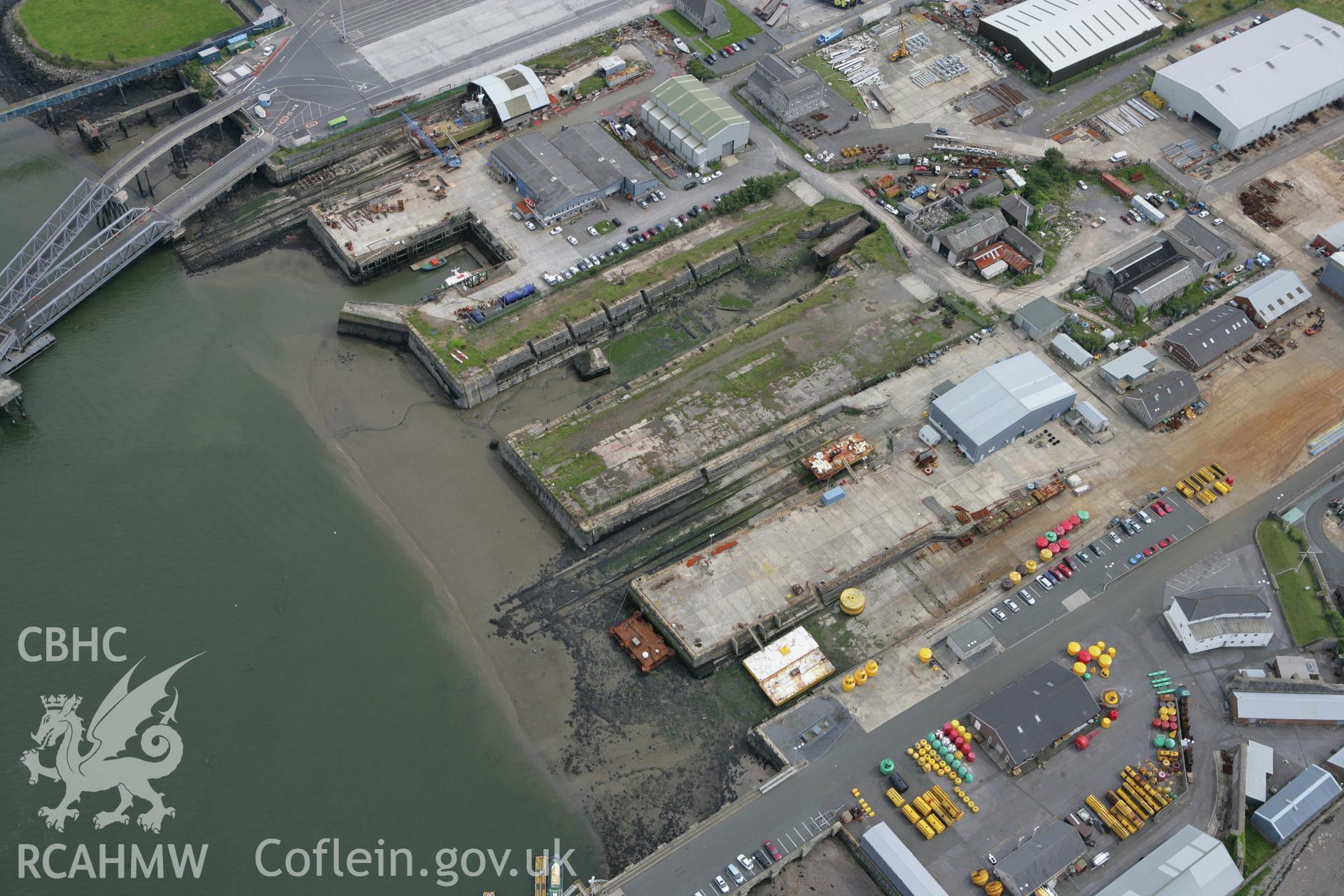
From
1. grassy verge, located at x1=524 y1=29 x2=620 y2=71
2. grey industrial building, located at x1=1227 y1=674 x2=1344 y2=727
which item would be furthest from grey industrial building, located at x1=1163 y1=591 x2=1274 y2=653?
grassy verge, located at x1=524 y1=29 x2=620 y2=71

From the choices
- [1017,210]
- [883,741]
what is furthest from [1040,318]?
[883,741]

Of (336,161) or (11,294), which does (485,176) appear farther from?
(11,294)

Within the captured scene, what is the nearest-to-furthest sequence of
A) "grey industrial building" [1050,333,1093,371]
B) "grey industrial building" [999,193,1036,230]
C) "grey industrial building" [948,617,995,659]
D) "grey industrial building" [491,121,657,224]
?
"grey industrial building" [948,617,995,659] → "grey industrial building" [1050,333,1093,371] → "grey industrial building" [999,193,1036,230] → "grey industrial building" [491,121,657,224]

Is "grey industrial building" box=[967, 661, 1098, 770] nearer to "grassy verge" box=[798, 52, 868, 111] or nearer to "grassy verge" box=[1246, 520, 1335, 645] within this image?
"grassy verge" box=[1246, 520, 1335, 645]

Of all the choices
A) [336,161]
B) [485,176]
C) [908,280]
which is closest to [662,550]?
[908,280]

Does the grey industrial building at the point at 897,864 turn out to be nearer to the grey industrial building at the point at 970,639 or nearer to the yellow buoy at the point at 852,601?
the grey industrial building at the point at 970,639

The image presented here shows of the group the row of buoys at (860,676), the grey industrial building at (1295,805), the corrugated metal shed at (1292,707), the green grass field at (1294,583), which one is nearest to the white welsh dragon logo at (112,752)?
the row of buoys at (860,676)

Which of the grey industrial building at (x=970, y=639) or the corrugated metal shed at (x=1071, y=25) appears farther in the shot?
the corrugated metal shed at (x=1071, y=25)

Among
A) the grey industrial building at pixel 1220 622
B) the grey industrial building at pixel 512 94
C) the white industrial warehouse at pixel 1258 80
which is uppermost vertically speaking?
the grey industrial building at pixel 512 94
